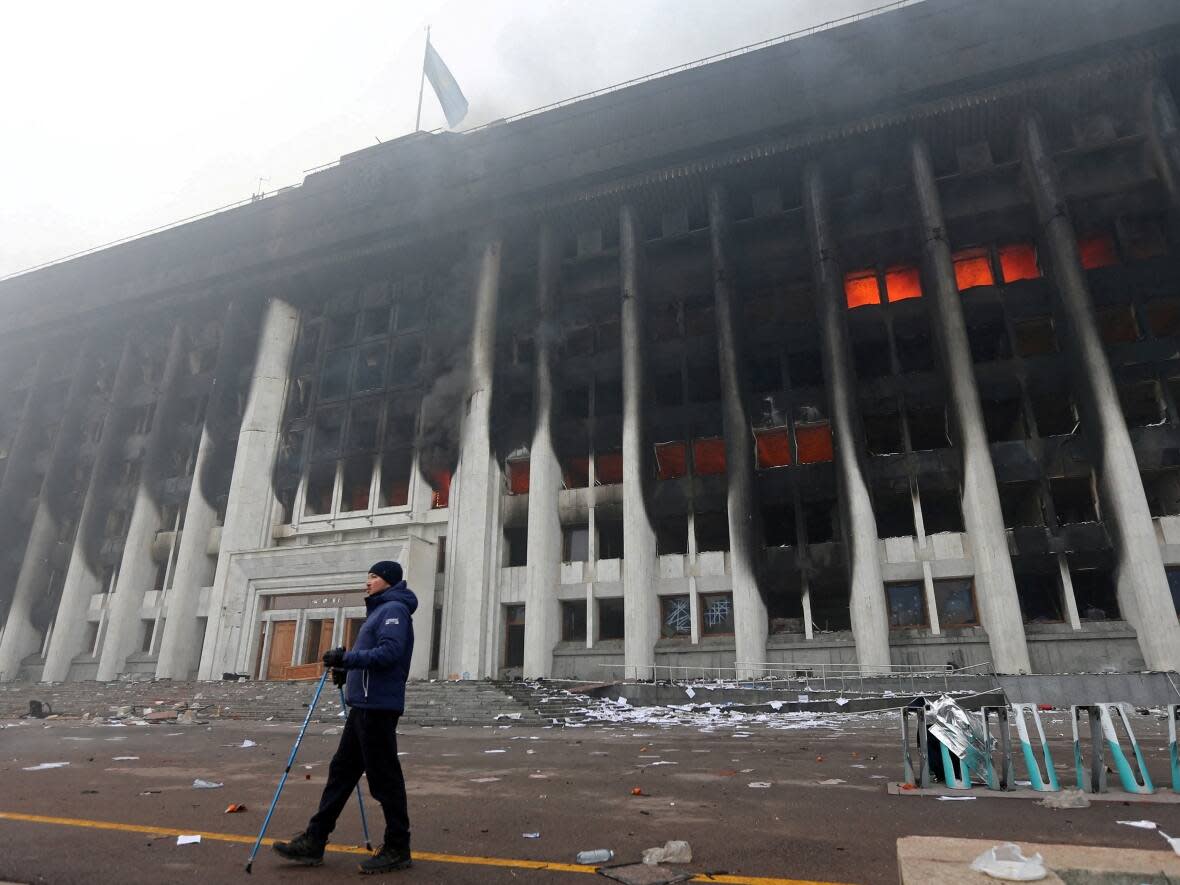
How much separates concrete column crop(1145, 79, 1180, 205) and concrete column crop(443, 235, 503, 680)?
1127 inches

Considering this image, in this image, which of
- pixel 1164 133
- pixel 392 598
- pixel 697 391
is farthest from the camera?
pixel 697 391

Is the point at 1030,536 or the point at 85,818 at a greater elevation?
the point at 1030,536

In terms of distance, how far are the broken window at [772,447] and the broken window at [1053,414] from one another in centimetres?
931

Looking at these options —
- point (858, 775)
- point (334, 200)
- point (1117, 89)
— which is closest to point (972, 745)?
point (858, 775)

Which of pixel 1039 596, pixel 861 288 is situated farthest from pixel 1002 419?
pixel 861 288

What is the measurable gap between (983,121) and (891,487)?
16620mm

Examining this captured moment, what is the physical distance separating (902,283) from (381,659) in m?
31.2

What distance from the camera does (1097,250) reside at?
28.0 meters

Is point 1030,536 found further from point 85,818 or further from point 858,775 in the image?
point 85,818

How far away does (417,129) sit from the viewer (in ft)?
135

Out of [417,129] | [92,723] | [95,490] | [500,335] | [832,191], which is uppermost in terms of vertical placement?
[417,129]

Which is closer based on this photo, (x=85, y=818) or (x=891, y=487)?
(x=85, y=818)

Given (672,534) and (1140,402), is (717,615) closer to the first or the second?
(672,534)

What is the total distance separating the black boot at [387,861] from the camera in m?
4.13
